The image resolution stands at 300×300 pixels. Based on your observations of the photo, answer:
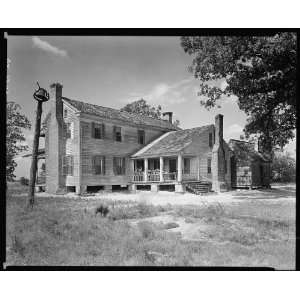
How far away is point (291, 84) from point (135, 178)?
4.56m

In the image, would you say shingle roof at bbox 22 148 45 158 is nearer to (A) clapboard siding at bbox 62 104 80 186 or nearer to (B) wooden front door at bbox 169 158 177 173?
(A) clapboard siding at bbox 62 104 80 186

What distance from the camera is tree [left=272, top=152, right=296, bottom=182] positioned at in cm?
586

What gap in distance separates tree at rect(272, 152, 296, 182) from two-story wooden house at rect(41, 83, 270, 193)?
1103 mm

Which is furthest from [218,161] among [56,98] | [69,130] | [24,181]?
[24,181]

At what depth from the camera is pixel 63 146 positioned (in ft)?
21.8

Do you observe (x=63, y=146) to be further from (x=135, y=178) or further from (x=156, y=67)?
(x=156, y=67)

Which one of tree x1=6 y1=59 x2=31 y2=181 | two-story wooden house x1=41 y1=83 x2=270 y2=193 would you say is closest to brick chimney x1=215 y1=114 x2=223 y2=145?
two-story wooden house x1=41 y1=83 x2=270 y2=193

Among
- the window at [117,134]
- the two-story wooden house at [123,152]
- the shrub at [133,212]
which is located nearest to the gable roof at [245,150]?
the two-story wooden house at [123,152]

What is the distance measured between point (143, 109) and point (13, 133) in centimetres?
278

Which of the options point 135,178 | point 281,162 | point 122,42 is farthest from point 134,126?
point 281,162

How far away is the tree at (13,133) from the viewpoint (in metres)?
5.61

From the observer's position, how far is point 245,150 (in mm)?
7461

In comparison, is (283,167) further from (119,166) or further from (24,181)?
(24,181)

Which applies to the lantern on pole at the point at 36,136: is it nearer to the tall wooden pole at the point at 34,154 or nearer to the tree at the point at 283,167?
the tall wooden pole at the point at 34,154
